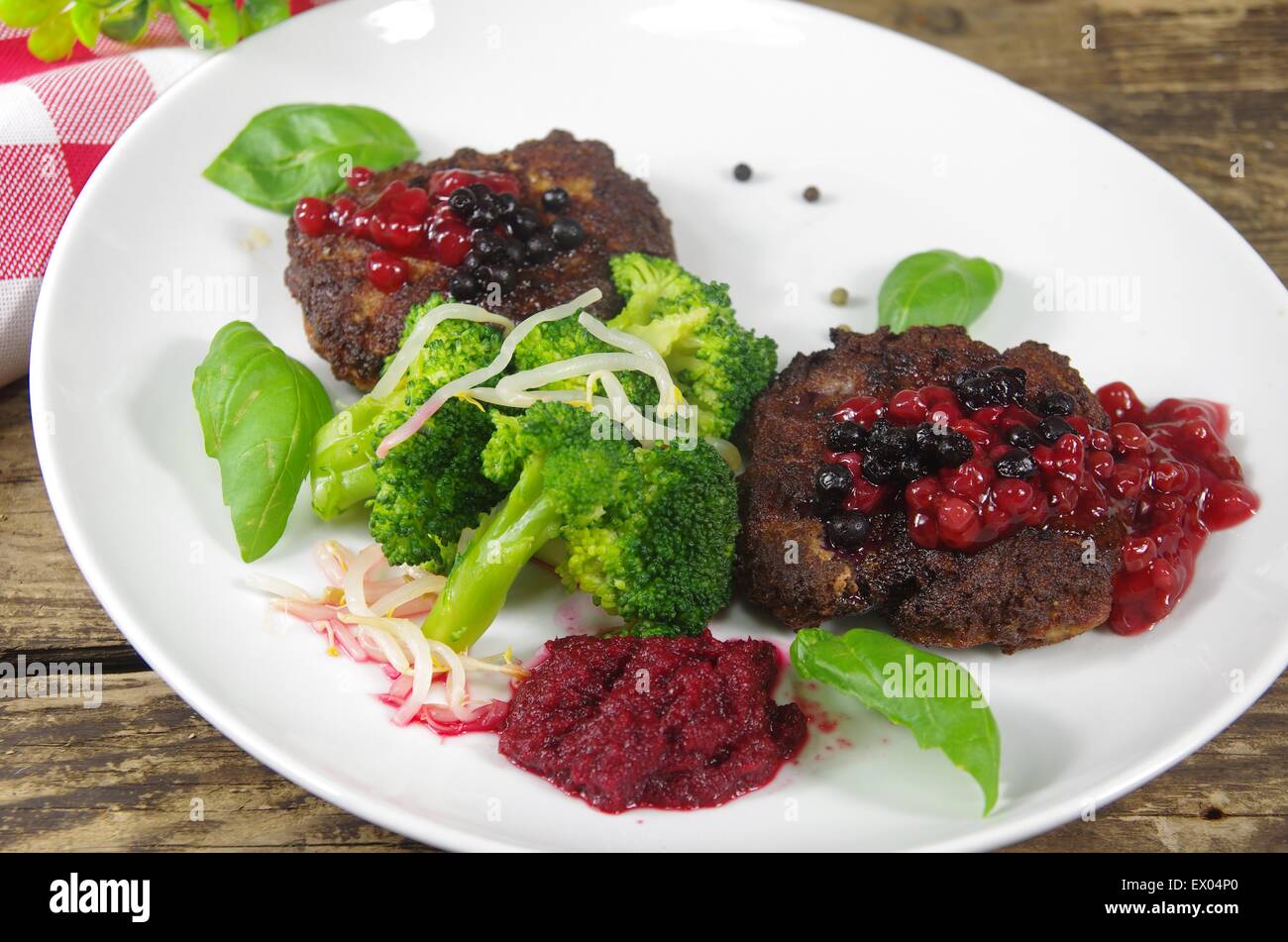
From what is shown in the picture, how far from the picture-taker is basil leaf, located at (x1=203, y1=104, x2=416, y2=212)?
5008 millimetres

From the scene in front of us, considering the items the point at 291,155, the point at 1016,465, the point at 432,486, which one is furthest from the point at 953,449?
the point at 291,155

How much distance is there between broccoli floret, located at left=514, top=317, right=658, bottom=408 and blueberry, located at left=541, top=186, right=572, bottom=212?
0.75 m

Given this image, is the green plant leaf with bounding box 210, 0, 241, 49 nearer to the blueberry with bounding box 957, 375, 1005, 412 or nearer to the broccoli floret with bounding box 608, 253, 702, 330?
the broccoli floret with bounding box 608, 253, 702, 330

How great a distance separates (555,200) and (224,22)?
1870 mm

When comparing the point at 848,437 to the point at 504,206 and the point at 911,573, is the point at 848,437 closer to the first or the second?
the point at 911,573

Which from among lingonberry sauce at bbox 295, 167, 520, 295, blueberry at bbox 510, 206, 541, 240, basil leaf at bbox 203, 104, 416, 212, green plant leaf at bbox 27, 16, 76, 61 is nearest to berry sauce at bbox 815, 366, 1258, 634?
blueberry at bbox 510, 206, 541, 240

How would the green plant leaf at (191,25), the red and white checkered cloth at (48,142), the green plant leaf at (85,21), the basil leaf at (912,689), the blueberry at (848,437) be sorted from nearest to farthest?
the basil leaf at (912,689), the blueberry at (848,437), the red and white checkered cloth at (48,142), the green plant leaf at (85,21), the green plant leaf at (191,25)

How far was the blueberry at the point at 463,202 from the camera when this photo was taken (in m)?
4.47

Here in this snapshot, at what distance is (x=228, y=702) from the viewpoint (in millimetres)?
3484

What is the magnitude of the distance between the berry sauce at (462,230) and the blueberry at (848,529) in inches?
60.3

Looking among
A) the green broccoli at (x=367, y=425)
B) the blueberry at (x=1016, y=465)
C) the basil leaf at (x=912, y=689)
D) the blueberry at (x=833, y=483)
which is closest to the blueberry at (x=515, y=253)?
the green broccoli at (x=367, y=425)

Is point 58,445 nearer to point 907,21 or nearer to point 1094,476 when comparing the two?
point 1094,476

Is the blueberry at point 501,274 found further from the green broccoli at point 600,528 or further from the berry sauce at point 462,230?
the green broccoli at point 600,528

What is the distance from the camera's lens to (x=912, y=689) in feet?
11.3
